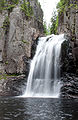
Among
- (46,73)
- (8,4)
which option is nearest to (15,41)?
(46,73)

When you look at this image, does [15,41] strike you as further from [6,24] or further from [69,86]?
[69,86]

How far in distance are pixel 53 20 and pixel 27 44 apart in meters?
23.1

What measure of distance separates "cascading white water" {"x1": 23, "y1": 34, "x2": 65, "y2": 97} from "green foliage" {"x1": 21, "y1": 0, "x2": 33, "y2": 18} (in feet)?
24.4

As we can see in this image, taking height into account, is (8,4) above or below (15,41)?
above

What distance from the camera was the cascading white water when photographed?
1919cm

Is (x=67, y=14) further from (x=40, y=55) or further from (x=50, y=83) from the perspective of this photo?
(x=50, y=83)

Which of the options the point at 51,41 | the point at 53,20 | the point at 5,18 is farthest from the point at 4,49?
the point at 53,20

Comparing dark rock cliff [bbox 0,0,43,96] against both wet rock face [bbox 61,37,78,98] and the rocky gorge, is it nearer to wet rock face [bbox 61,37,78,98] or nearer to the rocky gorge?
the rocky gorge

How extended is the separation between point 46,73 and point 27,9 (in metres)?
13.0

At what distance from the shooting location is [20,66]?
2255 centimetres

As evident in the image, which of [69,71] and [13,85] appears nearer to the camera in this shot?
[69,71]

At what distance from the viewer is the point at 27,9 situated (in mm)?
27234

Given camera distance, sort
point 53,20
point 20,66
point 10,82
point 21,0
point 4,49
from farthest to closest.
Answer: point 53,20, point 21,0, point 4,49, point 20,66, point 10,82

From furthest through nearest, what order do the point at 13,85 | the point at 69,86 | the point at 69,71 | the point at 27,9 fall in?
the point at 27,9
the point at 13,85
the point at 69,71
the point at 69,86
